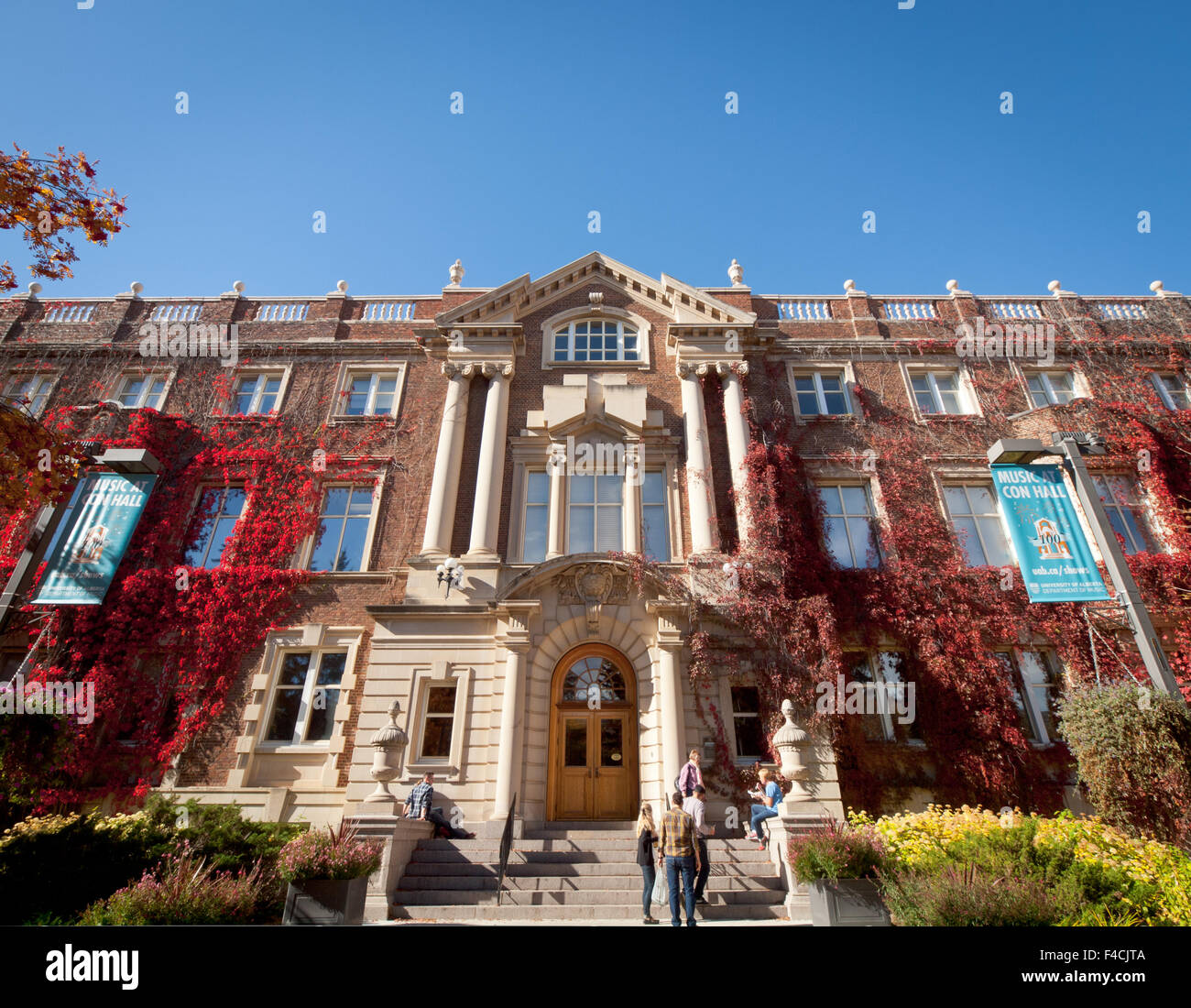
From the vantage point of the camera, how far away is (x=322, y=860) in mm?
8500

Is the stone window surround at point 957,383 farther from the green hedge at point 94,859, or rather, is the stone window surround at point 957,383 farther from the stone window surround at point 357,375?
the green hedge at point 94,859

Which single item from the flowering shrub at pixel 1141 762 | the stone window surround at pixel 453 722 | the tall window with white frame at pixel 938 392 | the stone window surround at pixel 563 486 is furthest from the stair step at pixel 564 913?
the tall window with white frame at pixel 938 392

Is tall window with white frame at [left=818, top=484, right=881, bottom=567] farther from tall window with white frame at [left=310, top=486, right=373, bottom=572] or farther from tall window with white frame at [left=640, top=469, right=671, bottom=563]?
tall window with white frame at [left=310, top=486, right=373, bottom=572]

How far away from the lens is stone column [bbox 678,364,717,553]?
16.3m

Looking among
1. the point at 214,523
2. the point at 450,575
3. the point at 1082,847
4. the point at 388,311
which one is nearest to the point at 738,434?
the point at 450,575

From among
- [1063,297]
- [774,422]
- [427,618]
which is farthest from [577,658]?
[1063,297]

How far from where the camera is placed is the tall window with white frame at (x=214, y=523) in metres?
17.1

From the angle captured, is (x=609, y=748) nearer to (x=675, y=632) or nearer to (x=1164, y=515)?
(x=675, y=632)

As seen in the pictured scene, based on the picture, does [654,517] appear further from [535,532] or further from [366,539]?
[366,539]

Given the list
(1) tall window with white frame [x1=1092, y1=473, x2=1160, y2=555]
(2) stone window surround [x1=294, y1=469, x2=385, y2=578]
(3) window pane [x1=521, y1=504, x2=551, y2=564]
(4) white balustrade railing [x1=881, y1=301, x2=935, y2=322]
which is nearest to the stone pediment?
(2) stone window surround [x1=294, y1=469, x2=385, y2=578]

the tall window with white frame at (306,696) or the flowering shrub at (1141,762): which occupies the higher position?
the tall window with white frame at (306,696)

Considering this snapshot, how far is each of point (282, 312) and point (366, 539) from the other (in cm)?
993

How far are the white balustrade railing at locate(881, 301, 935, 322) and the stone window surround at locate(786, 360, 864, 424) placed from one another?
308 centimetres

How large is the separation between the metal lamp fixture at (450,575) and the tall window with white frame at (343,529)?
308 centimetres
